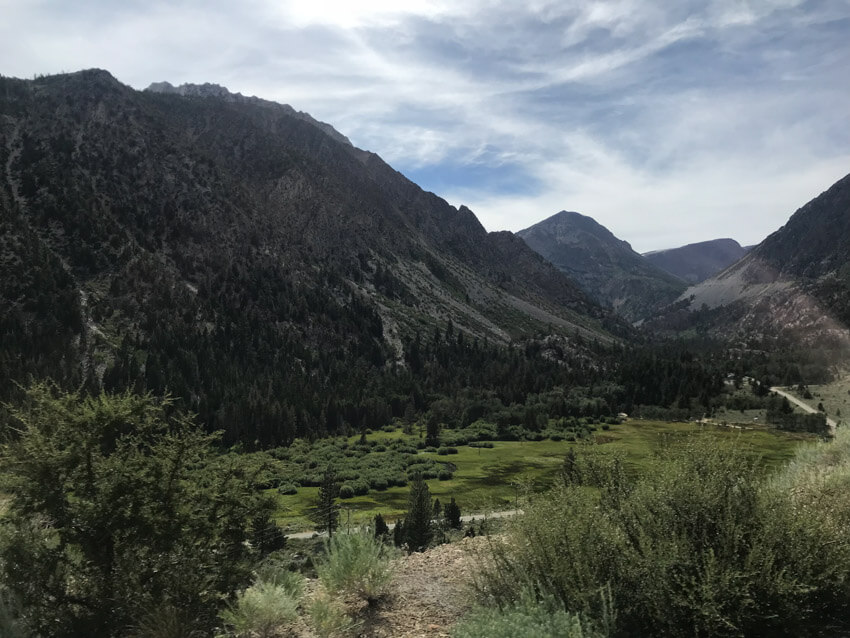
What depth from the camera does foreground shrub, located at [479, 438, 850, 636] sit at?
7137 millimetres

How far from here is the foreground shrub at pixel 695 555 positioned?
7.14m

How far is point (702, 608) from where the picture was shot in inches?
266

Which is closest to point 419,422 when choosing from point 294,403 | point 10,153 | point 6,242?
point 294,403

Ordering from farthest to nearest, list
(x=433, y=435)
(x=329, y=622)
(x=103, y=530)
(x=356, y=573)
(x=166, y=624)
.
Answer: (x=433, y=435)
(x=356, y=573)
(x=103, y=530)
(x=329, y=622)
(x=166, y=624)

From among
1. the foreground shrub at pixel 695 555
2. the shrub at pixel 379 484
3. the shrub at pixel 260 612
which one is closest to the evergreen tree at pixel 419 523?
the shrub at pixel 260 612

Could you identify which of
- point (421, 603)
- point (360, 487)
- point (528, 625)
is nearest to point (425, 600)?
point (421, 603)

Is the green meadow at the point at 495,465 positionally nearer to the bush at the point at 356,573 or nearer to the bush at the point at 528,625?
the bush at the point at 356,573

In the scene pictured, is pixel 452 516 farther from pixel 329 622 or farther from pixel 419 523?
pixel 329 622

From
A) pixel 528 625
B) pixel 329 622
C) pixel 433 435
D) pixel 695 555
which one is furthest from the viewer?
pixel 433 435

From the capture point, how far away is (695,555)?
24.9 ft

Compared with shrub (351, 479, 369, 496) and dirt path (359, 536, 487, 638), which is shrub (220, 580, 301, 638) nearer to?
dirt path (359, 536, 487, 638)

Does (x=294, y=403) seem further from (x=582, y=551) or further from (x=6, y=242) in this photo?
(x=582, y=551)

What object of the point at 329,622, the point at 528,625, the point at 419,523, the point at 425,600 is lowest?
the point at 419,523

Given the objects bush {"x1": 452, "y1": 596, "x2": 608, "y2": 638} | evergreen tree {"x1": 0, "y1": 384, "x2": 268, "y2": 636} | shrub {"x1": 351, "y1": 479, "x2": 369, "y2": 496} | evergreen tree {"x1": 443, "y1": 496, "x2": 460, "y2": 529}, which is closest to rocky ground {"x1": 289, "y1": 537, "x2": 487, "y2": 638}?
bush {"x1": 452, "y1": 596, "x2": 608, "y2": 638}
